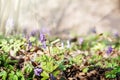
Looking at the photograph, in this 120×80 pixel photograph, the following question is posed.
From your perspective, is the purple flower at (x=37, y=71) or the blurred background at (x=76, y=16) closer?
the purple flower at (x=37, y=71)

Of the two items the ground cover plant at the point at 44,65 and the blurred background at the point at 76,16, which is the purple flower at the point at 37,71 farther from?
the blurred background at the point at 76,16

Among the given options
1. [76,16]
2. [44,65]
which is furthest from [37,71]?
[76,16]

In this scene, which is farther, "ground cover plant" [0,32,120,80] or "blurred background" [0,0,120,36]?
"blurred background" [0,0,120,36]

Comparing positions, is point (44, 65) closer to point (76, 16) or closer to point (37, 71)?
point (37, 71)

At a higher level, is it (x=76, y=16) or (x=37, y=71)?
(x=76, y=16)

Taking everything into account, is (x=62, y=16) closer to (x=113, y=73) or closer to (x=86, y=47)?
(x=86, y=47)

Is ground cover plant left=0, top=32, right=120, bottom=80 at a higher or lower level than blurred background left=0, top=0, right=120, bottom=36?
lower

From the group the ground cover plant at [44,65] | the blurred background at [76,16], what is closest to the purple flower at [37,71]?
the ground cover plant at [44,65]

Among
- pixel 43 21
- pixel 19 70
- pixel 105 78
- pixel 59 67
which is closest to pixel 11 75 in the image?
pixel 19 70

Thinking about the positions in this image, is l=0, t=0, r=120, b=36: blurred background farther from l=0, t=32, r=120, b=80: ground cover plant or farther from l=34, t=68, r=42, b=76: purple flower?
l=34, t=68, r=42, b=76: purple flower

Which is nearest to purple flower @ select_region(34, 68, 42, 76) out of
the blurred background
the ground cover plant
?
the ground cover plant

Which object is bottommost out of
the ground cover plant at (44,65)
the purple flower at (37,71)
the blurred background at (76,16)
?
the purple flower at (37,71)

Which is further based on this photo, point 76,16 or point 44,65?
point 76,16
